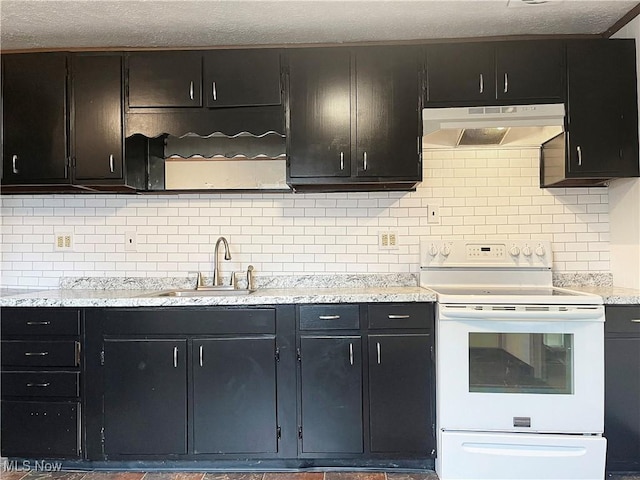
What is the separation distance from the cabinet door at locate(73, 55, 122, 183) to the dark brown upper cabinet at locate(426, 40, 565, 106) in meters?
1.70

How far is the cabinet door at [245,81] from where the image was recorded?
2303 millimetres

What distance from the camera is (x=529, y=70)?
2.25m

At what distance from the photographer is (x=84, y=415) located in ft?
6.88

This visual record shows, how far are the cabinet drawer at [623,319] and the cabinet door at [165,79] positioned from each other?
7.67 feet

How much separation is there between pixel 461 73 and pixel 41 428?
2.82m

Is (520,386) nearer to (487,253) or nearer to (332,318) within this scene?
(487,253)

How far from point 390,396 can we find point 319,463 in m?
0.51

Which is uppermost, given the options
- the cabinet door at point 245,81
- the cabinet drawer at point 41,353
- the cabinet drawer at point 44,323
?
the cabinet door at point 245,81

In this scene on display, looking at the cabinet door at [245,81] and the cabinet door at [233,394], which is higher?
the cabinet door at [245,81]

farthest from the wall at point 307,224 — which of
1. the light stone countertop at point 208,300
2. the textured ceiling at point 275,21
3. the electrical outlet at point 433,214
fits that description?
the textured ceiling at point 275,21

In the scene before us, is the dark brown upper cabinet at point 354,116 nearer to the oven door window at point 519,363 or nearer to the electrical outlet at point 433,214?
the electrical outlet at point 433,214

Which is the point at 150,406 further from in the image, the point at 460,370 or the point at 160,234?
the point at 460,370

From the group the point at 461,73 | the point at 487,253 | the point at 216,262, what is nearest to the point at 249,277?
the point at 216,262

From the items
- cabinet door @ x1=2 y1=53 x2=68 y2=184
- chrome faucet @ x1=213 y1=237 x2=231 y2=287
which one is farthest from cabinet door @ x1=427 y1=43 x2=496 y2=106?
cabinet door @ x1=2 y1=53 x2=68 y2=184
